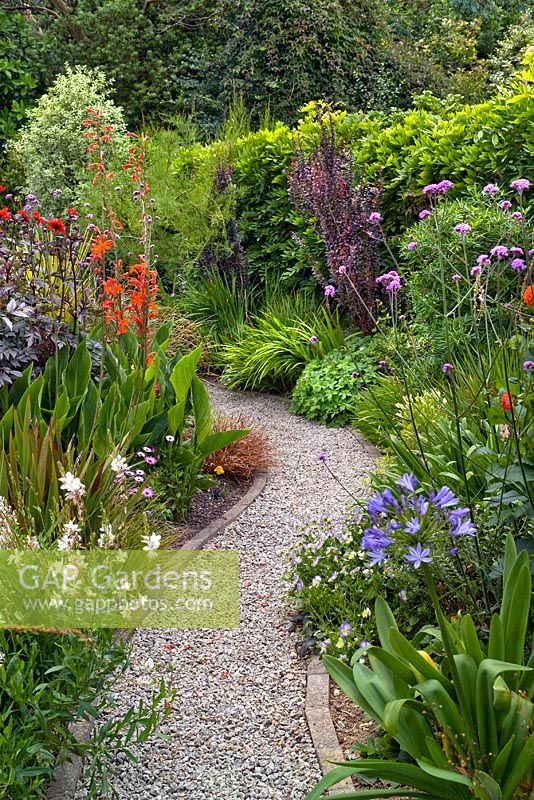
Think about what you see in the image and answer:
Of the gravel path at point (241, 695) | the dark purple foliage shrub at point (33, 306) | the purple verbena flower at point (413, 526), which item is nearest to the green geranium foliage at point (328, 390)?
the gravel path at point (241, 695)

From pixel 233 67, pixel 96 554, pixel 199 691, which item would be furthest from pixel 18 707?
pixel 233 67

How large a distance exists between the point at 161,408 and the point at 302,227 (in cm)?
347

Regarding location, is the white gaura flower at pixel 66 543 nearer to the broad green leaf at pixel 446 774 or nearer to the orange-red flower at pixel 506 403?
the broad green leaf at pixel 446 774

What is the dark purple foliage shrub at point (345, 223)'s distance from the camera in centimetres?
667

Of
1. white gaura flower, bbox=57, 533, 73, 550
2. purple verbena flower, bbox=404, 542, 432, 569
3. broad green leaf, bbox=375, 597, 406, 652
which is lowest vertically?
broad green leaf, bbox=375, 597, 406, 652

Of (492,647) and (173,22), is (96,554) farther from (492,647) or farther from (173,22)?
(173,22)

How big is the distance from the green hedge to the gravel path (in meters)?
2.59

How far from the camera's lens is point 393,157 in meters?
6.87

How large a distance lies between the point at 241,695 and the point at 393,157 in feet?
16.2

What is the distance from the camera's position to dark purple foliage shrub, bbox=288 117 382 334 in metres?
6.67

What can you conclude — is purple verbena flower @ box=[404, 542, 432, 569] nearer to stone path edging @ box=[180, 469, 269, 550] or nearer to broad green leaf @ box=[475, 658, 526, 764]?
broad green leaf @ box=[475, 658, 526, 764]

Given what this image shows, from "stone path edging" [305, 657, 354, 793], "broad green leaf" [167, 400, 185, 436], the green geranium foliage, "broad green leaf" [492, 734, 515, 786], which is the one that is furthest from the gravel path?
the green geranium foliage

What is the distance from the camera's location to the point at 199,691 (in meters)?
3.11

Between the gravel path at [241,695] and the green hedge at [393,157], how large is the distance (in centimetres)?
259
